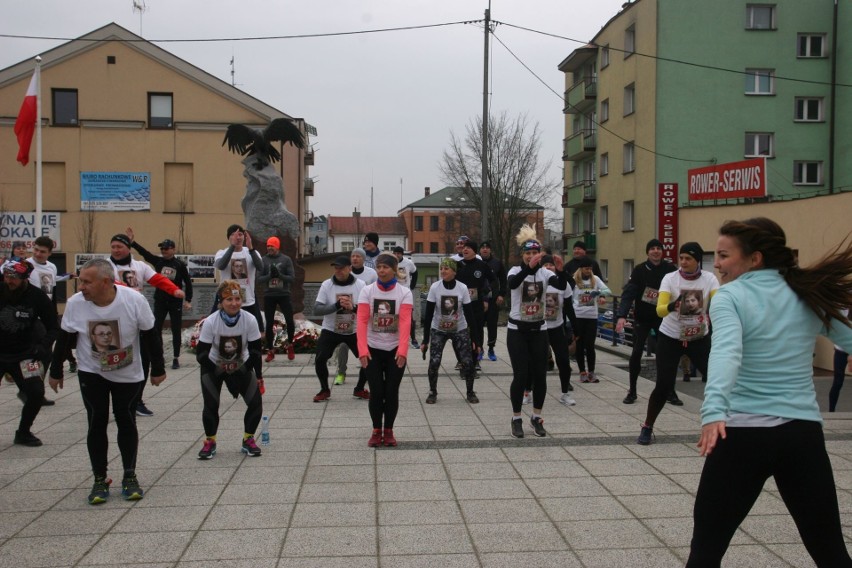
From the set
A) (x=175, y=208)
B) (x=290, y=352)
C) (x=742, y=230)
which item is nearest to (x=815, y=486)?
(x=742, y=230)

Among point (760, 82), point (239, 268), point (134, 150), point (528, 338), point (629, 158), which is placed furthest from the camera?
point (629, 158)

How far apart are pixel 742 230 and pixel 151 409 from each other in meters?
7.68

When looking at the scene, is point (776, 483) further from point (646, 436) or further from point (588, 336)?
point (588, 336)

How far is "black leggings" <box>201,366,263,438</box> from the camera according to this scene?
6586 mm

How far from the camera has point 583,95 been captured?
4131 cm

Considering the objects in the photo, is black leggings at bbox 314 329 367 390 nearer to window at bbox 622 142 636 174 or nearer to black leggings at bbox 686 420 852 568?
black leggings at bbox 686 420 852 568

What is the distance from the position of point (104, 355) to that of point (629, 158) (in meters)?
33.7

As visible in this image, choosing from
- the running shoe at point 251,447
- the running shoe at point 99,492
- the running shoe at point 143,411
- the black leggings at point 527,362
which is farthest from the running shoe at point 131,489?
the black leggings at point 527,362

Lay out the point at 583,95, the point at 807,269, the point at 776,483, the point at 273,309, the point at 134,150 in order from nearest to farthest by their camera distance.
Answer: the point at 776,483 → the point at 807,269 → the point at 273,309 → the point at 134,150 → the point at 583,95

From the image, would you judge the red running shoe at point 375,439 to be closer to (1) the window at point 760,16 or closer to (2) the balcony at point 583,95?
(1) the window at point 760,16

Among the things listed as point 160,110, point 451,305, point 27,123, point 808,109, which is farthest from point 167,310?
point 808,109

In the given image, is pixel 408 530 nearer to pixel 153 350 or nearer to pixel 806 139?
pixel 153 350

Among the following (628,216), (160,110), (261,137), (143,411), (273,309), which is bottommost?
(143,411)

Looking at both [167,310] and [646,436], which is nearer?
[646,436]
